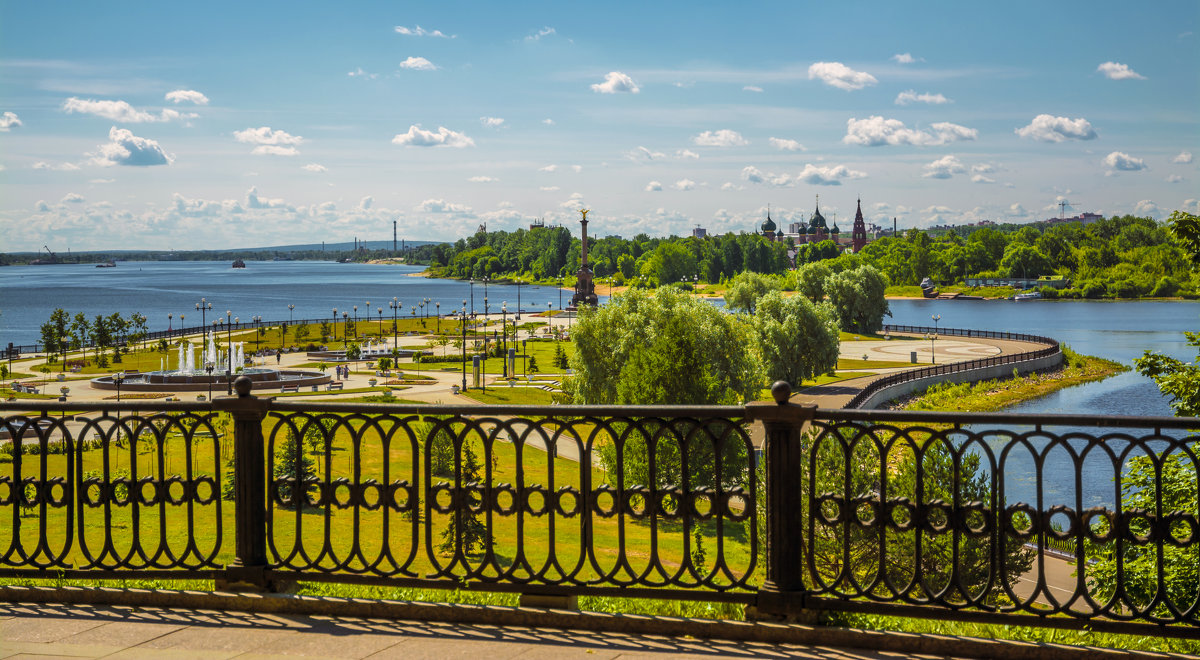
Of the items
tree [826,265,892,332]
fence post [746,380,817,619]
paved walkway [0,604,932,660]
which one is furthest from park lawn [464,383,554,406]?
tree [826,265,892,332]

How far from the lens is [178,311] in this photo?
161375 mm

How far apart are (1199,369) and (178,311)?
538ft

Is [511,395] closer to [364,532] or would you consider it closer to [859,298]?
[364,532]

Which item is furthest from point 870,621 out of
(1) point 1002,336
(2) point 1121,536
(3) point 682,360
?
(1) point 1002,336

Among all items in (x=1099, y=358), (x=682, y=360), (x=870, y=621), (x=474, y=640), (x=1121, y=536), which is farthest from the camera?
(x=1099, y=358)

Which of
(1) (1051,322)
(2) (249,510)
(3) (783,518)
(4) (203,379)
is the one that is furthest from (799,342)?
(1) (1051,322)

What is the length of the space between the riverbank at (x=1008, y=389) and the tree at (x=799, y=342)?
608 cm

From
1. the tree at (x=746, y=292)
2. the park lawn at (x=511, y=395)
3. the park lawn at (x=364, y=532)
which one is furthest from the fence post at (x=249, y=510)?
the tree at (x=746, y=292)

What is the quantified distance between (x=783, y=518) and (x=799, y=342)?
5804cm

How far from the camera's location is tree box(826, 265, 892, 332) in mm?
98125

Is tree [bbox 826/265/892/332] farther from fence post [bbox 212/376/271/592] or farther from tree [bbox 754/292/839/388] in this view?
fence post [bbox 212/376/271/592]

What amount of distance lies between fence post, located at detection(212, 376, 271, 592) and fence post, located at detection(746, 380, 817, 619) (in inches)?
115

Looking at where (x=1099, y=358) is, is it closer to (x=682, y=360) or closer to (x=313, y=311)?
(x=682, y=360)

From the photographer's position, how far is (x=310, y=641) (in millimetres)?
5449
